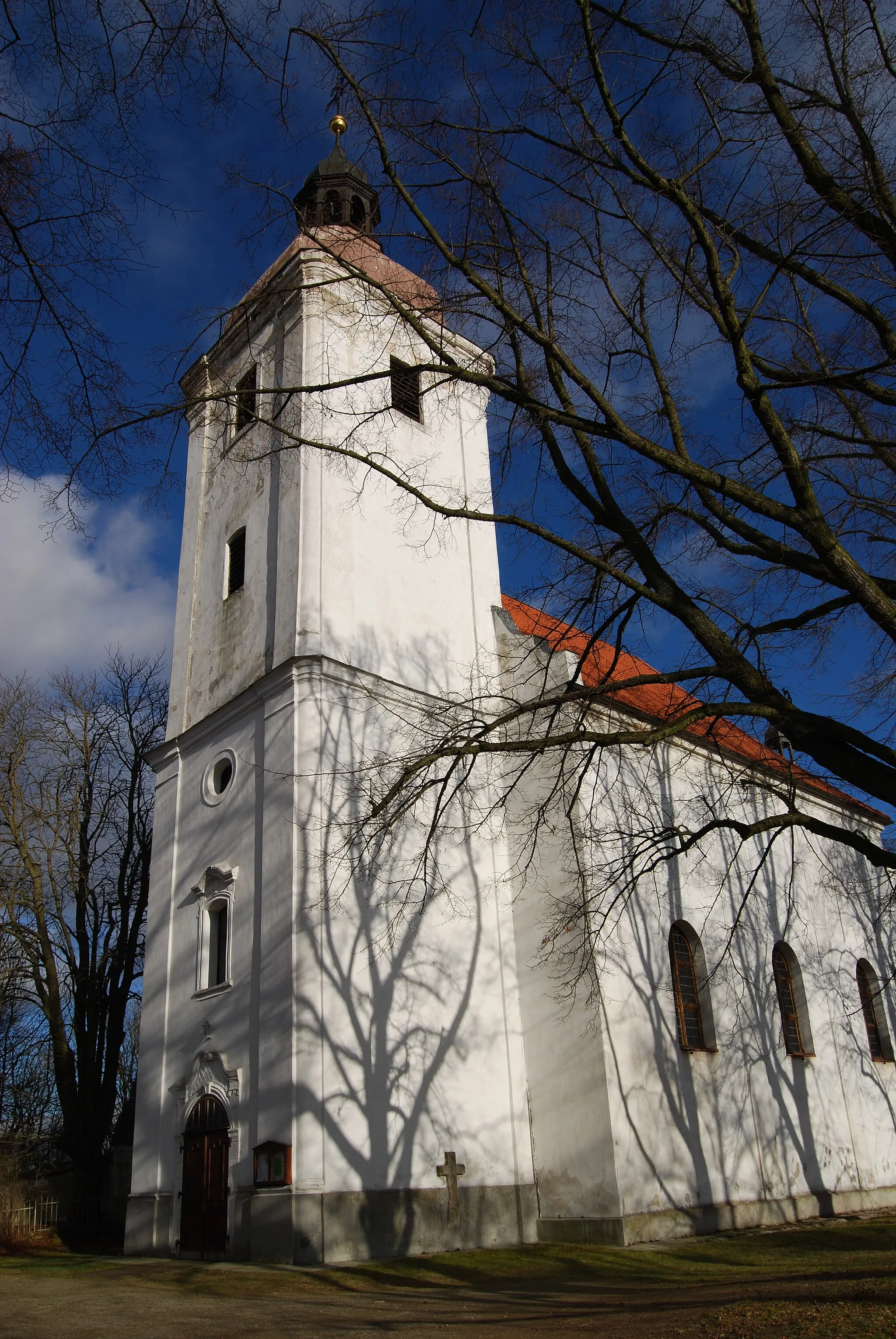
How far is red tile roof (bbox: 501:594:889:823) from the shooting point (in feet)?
30.6

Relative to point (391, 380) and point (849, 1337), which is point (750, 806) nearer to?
point (391, 380)

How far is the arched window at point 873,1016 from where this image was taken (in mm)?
20781

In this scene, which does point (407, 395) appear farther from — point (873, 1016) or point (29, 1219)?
point (29, 1219)

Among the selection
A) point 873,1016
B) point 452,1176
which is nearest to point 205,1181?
point 452,1176

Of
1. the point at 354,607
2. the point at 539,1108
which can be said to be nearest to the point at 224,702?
the point at 354,607

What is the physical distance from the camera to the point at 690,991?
54.1 ft

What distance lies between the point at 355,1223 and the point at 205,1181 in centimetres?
269

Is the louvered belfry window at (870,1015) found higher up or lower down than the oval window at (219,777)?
lower down

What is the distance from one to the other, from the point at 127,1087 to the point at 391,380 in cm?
2299

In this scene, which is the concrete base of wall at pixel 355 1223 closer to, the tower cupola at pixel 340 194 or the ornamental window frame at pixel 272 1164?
the ornamental window frame at pixel 272 1164

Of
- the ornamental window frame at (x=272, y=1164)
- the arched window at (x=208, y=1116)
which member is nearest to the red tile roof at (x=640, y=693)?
the ornamental window frame at (x=272, y=1164)

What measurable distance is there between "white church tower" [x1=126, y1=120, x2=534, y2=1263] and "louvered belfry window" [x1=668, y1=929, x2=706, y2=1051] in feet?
8.22

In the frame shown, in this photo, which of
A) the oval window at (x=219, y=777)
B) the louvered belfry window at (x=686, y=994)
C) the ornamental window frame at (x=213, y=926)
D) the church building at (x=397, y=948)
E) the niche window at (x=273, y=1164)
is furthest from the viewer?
the oval window at (x=219, y=777)

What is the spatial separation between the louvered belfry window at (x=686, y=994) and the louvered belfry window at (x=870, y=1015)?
5977mm
